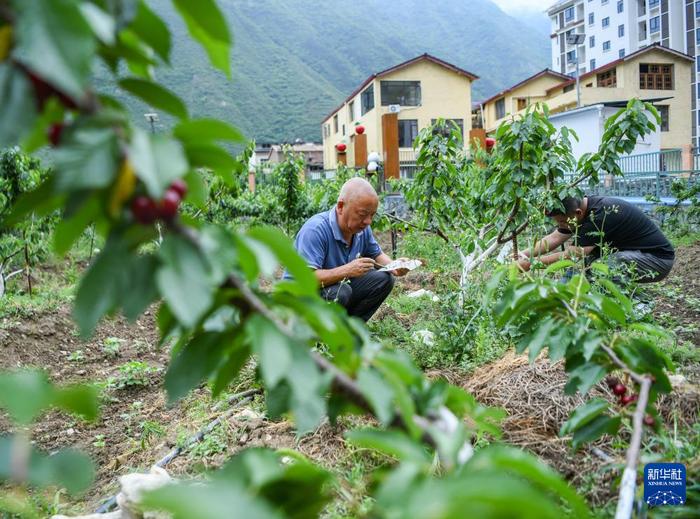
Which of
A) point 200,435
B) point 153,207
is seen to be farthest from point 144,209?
point 200,435

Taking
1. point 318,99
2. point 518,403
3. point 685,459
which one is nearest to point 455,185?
point 518,403

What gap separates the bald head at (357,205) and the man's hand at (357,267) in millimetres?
225

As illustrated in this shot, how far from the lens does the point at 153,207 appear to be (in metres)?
0.68

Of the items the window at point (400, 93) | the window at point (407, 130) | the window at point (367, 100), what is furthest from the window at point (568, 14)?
the window at point (367, 100)

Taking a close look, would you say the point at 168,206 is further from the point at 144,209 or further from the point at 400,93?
the point at 400,93

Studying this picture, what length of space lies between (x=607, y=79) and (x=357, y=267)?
33.9 metres

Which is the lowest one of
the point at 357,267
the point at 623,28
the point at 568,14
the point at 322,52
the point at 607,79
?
the point at 357,267

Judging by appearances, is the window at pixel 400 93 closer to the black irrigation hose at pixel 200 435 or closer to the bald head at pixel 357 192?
the bald head at pixel 357 192

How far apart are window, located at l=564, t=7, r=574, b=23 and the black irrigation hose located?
62423mm

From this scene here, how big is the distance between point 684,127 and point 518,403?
35214mm

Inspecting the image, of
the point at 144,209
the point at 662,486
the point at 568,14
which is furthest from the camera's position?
the point at 568,14

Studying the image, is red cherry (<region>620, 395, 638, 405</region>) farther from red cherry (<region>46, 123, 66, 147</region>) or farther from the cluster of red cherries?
red cherry (<region>46, 123, 66, 147</region>)

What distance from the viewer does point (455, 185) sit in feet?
18.7

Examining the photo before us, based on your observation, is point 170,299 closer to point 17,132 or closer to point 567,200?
point 17,132
